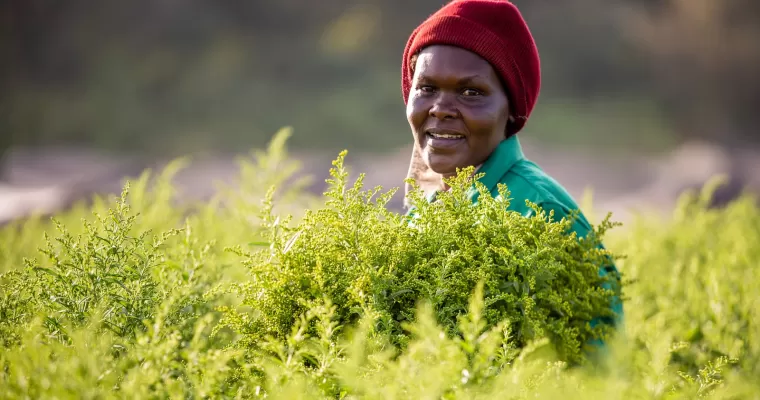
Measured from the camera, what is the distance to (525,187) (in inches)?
103

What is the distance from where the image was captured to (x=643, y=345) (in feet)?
10.6

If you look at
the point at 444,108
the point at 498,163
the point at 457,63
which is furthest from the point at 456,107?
the point at 498,163

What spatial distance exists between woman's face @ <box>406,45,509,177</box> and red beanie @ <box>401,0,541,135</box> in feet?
0.13

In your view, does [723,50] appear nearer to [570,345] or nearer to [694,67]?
[694,67]

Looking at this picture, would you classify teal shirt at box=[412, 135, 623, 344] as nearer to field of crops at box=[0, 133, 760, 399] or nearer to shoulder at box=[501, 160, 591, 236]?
shoulder at box=[501, 160, 591, 236]

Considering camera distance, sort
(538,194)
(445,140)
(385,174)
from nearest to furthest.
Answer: (538,194)
(445,140)
(385,174)

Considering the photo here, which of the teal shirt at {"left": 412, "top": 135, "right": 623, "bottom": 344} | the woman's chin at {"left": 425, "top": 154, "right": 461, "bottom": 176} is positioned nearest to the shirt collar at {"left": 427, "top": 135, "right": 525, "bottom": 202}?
the teal shirt at {"left": 412, "top": 135, "right": 623, "bottom": 344}

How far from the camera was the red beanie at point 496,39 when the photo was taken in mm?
2646

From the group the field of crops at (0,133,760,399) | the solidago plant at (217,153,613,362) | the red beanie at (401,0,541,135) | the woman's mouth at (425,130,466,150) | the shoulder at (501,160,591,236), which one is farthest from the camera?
the woman's mouth at (425,130,466,150)

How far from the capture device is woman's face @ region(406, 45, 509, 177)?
2.67m

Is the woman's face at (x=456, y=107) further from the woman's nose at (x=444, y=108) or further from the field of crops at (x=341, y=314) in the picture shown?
the field of crops at (x=341, y=314)

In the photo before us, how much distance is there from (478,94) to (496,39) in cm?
21

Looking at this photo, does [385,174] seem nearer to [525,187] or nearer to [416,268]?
[525,187]

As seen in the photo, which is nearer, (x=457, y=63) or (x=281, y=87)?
(x=457, y=63)
